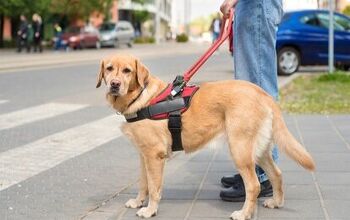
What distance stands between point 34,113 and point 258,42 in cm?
640

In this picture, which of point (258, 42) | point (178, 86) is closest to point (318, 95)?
point (258, 42)

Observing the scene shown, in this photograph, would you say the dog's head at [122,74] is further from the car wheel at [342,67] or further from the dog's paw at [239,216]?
the car wheel at [342,67]

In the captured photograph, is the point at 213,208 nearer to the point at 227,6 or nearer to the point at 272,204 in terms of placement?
the point at 272,204

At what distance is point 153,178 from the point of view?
4.93m

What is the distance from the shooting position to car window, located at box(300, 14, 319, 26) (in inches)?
742

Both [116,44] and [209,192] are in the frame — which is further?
[116,44]

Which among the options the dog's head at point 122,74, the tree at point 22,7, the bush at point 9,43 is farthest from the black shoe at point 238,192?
the bush at point 9,43

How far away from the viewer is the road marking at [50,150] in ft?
22.1

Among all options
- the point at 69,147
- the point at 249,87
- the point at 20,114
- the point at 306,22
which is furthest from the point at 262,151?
the point at 306,22

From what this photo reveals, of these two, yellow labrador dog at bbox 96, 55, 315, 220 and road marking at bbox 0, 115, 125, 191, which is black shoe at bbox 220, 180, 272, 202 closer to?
yellow labrador dog at bbox 96, 55, 315, 220

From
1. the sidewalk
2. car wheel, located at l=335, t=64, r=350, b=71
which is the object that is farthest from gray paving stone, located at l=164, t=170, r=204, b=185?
car wheel, located at l=335, t=64, r=350, b=71

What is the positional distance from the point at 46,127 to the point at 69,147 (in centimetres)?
162

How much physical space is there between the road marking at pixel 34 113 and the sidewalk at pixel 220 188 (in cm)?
358

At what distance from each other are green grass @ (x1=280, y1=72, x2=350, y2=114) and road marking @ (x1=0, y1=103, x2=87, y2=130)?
3933 mm
